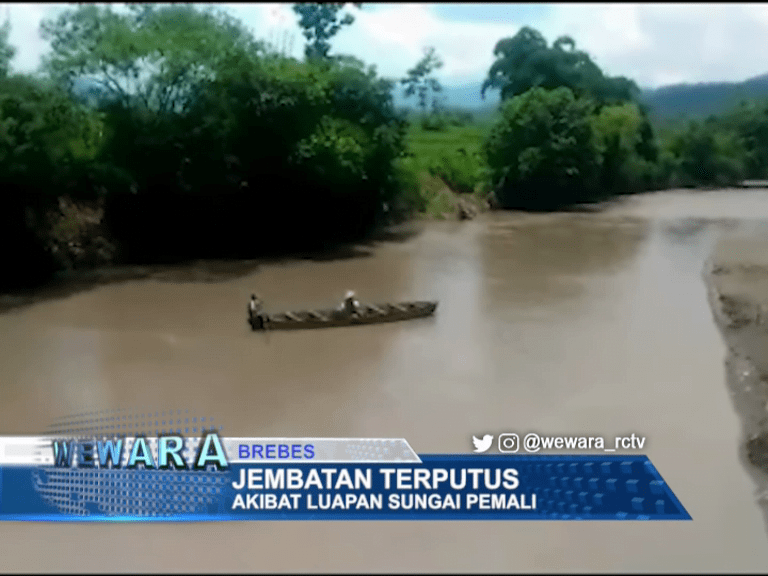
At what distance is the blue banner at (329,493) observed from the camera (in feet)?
21.1

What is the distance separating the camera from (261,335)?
12680 millimetres

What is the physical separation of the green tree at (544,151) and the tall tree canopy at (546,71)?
66cm

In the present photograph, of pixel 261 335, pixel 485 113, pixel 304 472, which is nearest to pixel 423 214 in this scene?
pixel 485 113

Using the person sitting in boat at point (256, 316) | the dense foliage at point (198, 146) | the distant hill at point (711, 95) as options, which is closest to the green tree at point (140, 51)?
the dense foliage at point (198, 146)

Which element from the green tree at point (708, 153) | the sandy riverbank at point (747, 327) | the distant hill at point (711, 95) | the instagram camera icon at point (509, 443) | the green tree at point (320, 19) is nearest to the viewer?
the instagram camera icon at point (509, 443)

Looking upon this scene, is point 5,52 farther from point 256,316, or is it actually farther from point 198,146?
point 256,316

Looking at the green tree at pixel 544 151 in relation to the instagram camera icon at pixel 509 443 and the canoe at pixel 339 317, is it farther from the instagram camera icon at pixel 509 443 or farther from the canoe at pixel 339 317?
the instagram camera icon at pixel 509 443

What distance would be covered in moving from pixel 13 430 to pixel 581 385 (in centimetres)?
736

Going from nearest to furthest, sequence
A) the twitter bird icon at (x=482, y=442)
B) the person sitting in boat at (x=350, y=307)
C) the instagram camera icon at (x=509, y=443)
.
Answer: the instagram camera icon at (x=509, y=443), the twitter bird icon at (x=482, y=442), the person sitting in boat at (x=350, y=307)

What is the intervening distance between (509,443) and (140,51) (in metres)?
13.5

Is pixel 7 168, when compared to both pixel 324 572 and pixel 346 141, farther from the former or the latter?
pixel 324 572

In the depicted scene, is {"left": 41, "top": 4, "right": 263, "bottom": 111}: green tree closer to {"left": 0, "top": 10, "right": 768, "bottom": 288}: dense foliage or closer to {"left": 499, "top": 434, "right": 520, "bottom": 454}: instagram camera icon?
{"left": 0, "top": 10, "right": 768, "bottom": 288}: dense foliage

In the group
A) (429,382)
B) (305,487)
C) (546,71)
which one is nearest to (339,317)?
(429,382)

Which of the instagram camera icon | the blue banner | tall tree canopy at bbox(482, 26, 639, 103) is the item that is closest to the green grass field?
tall tree canopy at bbox(482, 26, 639, 103)
